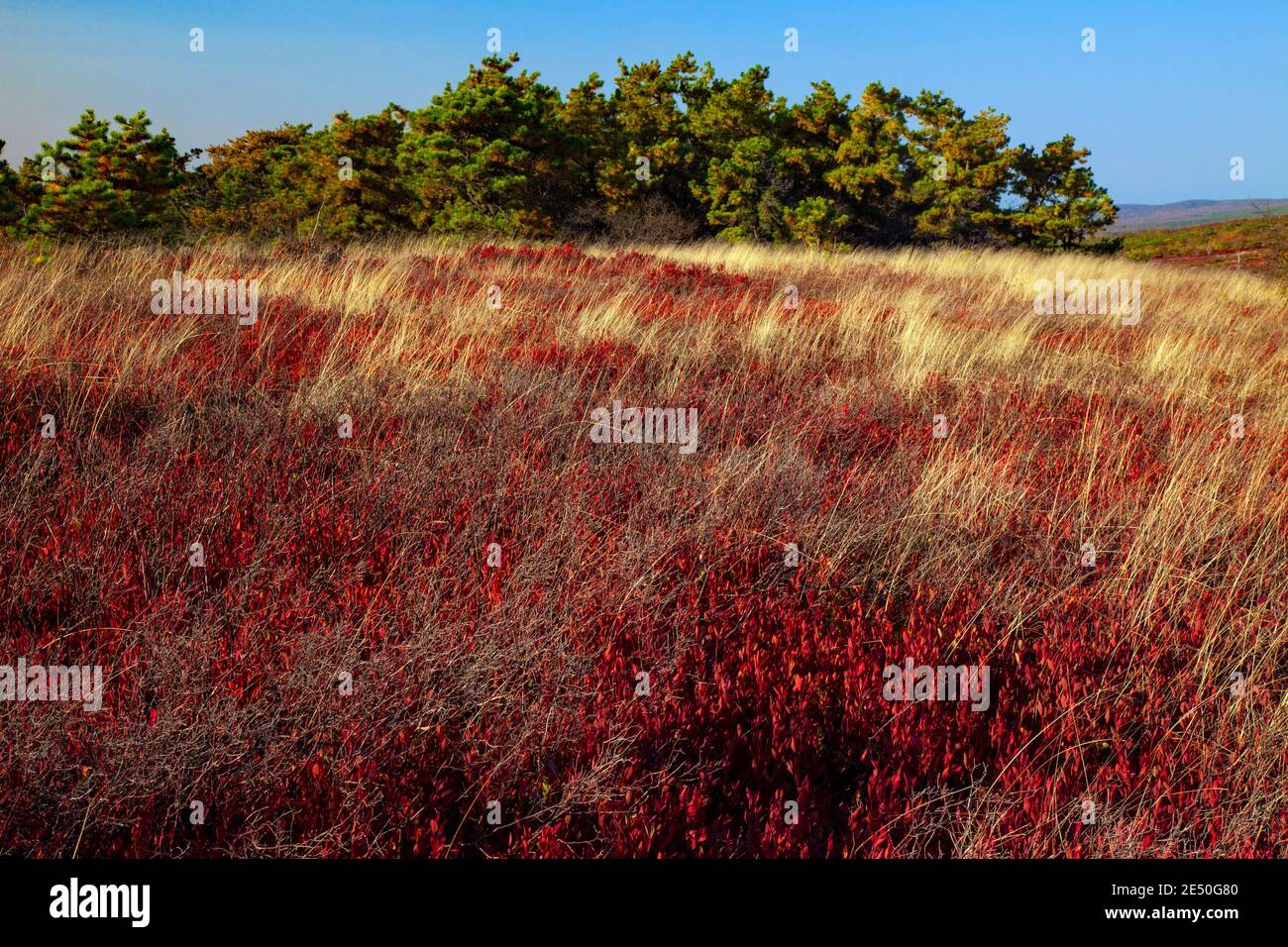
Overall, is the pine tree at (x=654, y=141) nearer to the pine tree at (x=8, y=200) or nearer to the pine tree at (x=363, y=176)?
the pine tree at (x=363, y=176)

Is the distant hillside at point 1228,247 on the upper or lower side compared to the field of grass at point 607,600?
upper

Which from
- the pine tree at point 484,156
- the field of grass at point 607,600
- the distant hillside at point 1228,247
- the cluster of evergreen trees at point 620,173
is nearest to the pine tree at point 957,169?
the cluster of evergreen trees at point 620,173

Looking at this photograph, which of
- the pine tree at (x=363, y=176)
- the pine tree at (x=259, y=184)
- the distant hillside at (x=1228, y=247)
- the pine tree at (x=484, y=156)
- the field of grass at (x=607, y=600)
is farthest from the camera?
the pine tree at (x=259, y=184)

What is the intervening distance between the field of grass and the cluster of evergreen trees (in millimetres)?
15671

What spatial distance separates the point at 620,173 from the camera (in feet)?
80.5

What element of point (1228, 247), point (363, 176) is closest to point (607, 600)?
point (363, 176)

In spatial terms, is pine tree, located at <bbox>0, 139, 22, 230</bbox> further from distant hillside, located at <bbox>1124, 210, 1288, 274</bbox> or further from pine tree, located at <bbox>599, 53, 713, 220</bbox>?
distant hillside, located at <bbox>1124, 210, 1288, 274</bbox>

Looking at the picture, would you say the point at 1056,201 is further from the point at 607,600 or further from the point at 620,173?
the point at 607,600

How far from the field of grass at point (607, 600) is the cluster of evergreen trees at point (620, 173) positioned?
51.4 ft

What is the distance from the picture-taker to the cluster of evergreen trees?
834 inches

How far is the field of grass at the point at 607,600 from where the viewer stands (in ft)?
7.48

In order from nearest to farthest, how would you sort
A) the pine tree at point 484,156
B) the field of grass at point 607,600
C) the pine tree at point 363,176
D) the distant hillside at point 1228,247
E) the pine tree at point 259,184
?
the field of grass at point 607,600 < the distant hillside at point 1228,247 < the pine tree at point 484,156 < the pine tree at point 363,176 < the pine tree at point 259,184

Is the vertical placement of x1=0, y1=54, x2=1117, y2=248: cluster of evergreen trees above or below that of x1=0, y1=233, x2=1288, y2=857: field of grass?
above

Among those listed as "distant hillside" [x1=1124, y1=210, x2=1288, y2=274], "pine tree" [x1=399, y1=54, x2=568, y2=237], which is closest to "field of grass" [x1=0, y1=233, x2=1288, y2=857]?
"distant hillside" [x1=1124, y1=210, x2=1288, y2=274]
